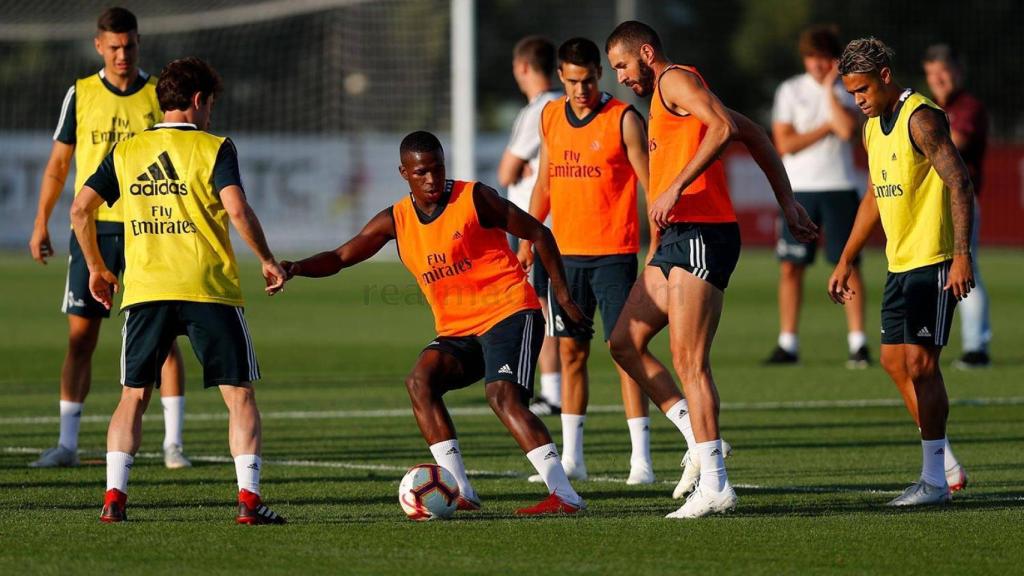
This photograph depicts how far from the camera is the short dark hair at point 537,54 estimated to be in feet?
37.4

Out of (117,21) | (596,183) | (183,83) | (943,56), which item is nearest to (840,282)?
(596,183)

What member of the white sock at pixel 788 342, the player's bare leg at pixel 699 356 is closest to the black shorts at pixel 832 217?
the white sock at pixel 788 342

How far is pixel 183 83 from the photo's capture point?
7406 millimetres

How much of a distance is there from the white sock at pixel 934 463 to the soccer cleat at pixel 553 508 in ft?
5.54

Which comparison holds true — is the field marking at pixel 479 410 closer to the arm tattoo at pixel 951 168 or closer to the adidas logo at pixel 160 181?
the arm tattoo at pixel 951 168

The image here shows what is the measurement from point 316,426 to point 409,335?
8517 millimetres

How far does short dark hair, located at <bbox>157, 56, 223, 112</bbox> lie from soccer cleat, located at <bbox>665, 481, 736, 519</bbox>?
2.76 m

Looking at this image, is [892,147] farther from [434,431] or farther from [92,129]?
[92,129]

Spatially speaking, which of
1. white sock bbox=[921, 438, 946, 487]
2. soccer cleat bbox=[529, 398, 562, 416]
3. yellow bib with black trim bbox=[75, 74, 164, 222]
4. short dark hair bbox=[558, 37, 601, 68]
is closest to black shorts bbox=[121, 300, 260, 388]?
short dark hair bbox=[558, 37, 601, 68]

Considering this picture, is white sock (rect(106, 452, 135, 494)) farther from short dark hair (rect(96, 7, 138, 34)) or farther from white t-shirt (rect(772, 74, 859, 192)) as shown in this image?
white t-shirt (rect(772, 74, 859, 192))

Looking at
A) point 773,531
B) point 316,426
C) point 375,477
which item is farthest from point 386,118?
point 773,531

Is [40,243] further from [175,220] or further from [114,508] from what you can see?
[114,508]

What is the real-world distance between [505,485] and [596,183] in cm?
168

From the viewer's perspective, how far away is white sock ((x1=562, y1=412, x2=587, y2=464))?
905 centimetres
